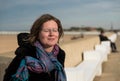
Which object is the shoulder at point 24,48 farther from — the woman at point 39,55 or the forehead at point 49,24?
the forehead at point 49,24

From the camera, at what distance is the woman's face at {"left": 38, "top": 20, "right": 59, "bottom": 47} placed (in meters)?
3.49

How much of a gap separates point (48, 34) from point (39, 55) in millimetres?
273

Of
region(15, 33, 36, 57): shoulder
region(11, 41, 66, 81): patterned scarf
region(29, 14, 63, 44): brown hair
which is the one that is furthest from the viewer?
region(29, 14, 63, 44): brown hair

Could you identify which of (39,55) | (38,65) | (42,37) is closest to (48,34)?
(42,37)

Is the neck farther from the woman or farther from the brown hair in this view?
the brown hair

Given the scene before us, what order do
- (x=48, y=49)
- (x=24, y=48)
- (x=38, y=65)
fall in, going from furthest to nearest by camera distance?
(x=48, y=49)
(x=24, y=48)
(x=38, y=65)

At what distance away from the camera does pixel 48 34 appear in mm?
3510

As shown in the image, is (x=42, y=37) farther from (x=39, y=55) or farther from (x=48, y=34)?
(x=39, y=55)

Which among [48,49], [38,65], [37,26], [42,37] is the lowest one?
[38,65]

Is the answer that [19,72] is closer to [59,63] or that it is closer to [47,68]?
[47,68]

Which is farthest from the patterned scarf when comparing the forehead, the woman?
the forehead

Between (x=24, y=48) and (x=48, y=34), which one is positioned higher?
(x=48, y=34)

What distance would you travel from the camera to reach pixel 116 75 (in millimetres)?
10336

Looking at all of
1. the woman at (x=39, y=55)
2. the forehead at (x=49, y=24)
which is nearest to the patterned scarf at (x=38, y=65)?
the woman at (x=39, y=55)
